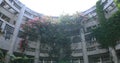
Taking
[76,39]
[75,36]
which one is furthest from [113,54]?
[75,36]

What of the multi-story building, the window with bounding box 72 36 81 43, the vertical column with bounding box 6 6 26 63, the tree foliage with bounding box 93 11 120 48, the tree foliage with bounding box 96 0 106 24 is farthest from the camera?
the window with bounding box 72 36 81 43

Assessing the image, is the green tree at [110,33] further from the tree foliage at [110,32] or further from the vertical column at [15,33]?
the vertical column at [15,33]

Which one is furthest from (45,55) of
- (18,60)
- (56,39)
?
(18,60)

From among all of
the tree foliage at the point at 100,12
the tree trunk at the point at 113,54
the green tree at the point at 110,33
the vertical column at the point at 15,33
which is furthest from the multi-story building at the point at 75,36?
the green tree at the point at 110,33

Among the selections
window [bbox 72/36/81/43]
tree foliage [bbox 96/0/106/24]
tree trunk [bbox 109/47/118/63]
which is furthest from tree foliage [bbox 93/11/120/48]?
window [bbox 72/36/81/43]

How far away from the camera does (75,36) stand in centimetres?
2683

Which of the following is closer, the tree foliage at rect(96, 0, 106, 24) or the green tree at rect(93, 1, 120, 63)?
the green tree at rect(93, 1, 120, 63)

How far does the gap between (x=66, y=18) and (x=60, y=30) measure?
7.73 ft

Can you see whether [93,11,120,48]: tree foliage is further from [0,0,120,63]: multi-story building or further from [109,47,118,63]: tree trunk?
[0,0,120,63]: multi-story building

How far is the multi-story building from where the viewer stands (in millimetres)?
23250

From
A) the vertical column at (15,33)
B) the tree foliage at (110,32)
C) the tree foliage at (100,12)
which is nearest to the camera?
the tree foliage at (110,32)

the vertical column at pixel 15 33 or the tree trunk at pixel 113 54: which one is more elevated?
the vertical column at pixel 15 33

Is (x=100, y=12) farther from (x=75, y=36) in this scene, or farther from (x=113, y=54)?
(x=113, y=54)

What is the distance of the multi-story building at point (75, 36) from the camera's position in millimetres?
23250
